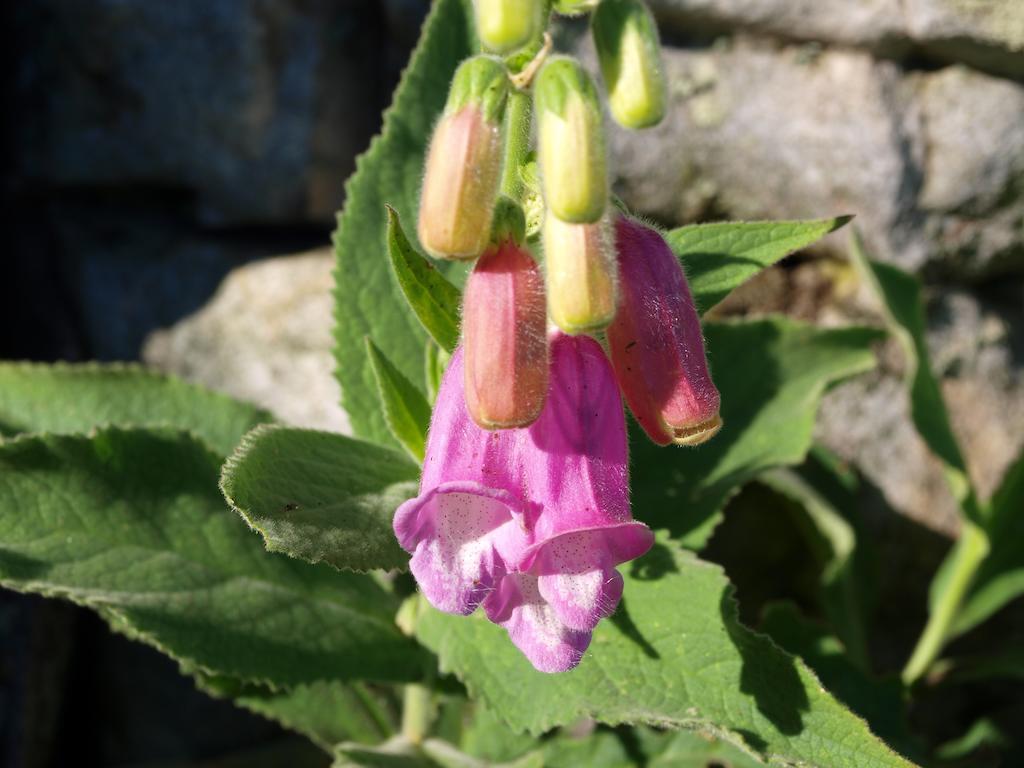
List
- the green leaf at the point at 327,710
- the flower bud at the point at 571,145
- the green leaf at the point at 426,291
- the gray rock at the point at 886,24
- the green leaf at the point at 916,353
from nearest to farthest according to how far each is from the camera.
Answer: the flower bud at the point at 571,145, the green leaf at the point at 426,291, the green leaf at the point at 327,710, the green leaf at the point at 916,353, the gray rock at the point at 886,24

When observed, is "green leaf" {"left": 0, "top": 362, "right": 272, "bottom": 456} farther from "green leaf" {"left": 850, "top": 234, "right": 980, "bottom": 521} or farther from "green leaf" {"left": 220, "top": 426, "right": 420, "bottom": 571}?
"green leaf" {"left": 850, "top": 234, "right": 980, "bottom": 521}

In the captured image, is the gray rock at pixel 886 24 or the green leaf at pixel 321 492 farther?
the gray rock at pixel 886 24

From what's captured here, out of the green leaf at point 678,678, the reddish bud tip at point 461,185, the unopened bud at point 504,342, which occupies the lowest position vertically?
the green leaf at point 678,678

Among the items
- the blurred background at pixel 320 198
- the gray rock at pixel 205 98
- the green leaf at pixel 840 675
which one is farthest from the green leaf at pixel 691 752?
the gray rock at pixel 205 98

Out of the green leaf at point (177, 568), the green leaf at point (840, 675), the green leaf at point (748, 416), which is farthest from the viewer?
the green leaf at point (840, 675)

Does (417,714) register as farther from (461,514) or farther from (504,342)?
(504,342)

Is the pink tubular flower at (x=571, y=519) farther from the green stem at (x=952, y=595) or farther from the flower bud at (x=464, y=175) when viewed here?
the green stem at (x=952, y=595)

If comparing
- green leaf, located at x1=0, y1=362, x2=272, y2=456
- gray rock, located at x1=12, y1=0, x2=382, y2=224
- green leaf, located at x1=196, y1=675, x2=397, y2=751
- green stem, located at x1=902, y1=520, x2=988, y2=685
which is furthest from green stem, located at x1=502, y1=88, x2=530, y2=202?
green stem, located at x1=902, y1=520, x2=988, y2=685

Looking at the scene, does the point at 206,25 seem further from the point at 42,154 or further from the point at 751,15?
the point at 751,15

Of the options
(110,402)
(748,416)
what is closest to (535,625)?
(748,416)
